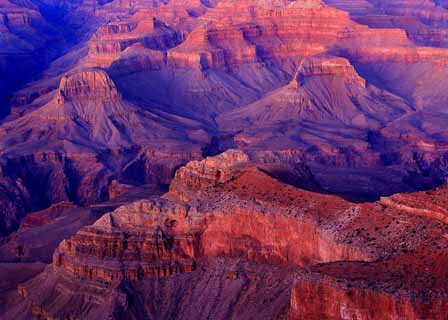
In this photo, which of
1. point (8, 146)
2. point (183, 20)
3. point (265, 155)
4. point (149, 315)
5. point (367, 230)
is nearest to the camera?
point (367, 230)

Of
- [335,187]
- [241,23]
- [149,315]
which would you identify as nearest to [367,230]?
[149,315]

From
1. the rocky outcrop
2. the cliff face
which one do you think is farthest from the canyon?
the rocky outcrop

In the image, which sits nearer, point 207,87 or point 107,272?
point 107,272

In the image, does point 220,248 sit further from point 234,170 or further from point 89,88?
point 89,88

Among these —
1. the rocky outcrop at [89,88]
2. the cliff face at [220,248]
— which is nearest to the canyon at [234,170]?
the cliff face at [220,248]

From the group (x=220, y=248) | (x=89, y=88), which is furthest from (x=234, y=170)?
(x=89, y=88)

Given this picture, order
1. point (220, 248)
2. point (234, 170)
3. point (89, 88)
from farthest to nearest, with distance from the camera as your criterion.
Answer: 1. point (89, 88)
2. point (234, 170)
3. point (220, 248)

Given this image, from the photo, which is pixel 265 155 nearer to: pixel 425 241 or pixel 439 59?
pixel 425 241
